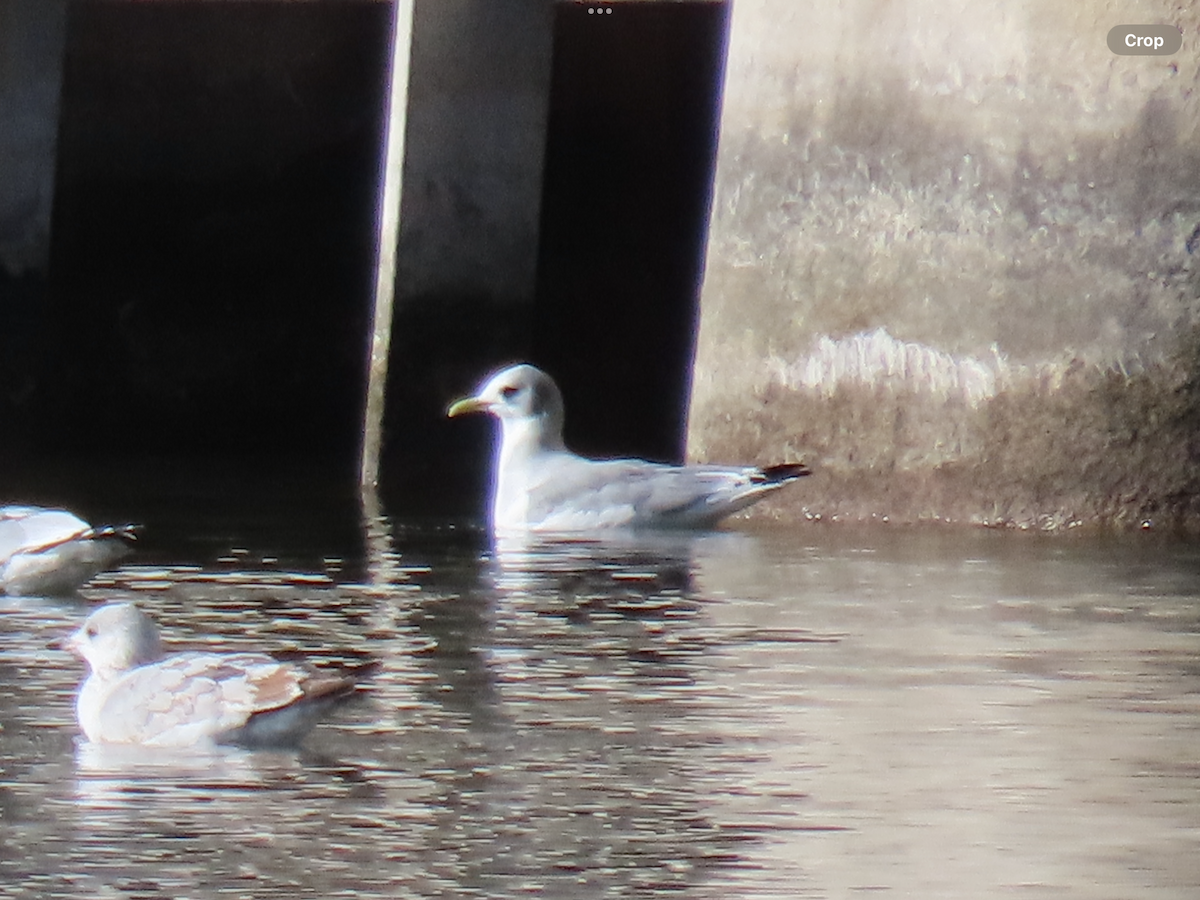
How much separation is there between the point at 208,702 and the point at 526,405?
220 inches

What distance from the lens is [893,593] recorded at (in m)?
9.39

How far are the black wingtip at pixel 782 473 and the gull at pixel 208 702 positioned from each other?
4.51 meters

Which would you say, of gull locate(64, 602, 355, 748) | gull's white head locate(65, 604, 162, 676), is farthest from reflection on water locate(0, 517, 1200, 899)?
gull's white head locate(65, 604, 162, 676)

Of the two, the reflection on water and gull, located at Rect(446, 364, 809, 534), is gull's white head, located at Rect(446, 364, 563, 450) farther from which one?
the reflection on water

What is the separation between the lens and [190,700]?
6.63 m

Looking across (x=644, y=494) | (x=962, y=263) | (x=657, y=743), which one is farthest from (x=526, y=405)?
(x=657, y=743)

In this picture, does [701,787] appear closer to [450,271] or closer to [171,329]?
[450,271]

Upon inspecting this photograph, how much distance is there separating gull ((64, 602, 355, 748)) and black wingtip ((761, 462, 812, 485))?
451 centimetres

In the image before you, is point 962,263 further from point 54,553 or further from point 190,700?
point 190,700

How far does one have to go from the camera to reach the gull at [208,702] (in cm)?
649

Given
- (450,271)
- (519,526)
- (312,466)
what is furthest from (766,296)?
(312,466)

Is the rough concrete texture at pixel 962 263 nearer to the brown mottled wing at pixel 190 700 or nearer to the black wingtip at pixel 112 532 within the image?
the black wingtip at pixel 112 532

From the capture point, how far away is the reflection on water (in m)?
5.46

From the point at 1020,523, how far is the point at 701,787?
5.36m
